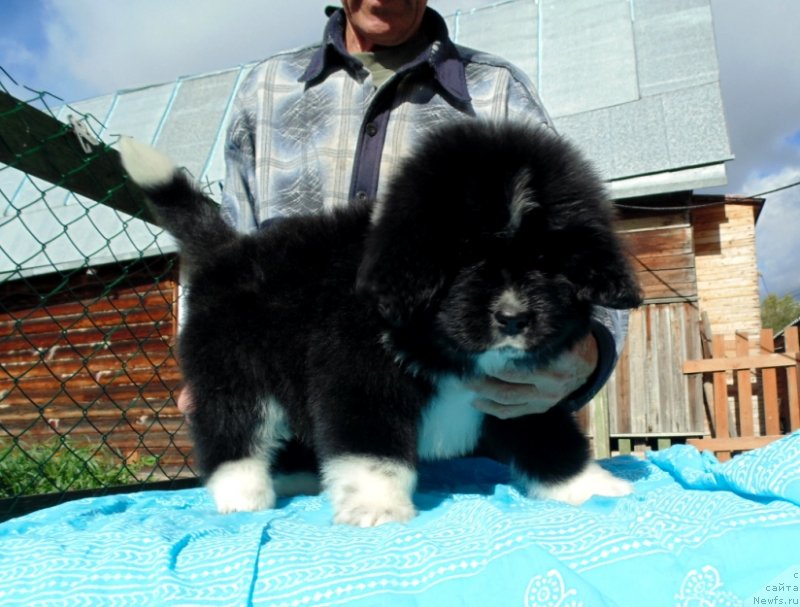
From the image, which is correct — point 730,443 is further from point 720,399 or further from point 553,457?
point 553,457

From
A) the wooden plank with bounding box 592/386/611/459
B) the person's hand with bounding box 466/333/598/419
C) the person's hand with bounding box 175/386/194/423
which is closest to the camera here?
the person's hand with bounding box 466/333/598/419

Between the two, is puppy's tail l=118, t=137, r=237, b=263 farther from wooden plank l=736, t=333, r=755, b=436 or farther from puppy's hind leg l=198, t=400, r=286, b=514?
wooden plank l=736, t=333, r=755, b=436

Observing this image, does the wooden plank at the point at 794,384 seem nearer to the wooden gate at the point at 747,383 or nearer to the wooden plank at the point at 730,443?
the wooden gate at the point at 747,383

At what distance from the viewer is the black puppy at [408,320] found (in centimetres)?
177

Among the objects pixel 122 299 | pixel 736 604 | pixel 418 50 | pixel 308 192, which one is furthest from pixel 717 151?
pixel 122 299

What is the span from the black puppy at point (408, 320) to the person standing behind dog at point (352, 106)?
0.57m

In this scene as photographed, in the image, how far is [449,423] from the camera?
202 centimetres

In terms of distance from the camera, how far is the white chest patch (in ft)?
6.39

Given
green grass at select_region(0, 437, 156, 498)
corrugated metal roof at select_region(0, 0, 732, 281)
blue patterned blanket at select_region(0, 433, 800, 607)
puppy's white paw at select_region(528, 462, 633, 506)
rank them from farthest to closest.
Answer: corrugated metal roof at select_region(0, 0, 732, 281)
green grass at select_region(0, 437, 156, 498)
puppy's white paw at select_region(528, 462, 633, 506)
blue patterned blanket at select_region(0, 433, 800, 607)

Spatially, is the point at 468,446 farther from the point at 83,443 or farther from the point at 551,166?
the point at 83,443

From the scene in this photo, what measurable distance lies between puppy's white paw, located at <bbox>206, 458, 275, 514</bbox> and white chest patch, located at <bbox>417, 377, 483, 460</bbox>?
50 centimetres

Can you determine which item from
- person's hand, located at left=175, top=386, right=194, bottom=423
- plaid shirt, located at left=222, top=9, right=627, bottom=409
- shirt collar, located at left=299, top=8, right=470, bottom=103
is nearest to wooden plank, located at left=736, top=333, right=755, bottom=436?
plaid shirt, located at left=222, top=9, right=627, bottom=409

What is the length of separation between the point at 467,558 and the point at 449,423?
2.30ft

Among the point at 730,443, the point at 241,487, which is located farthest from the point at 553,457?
the point at 730,443
